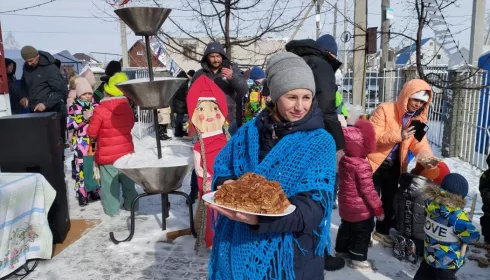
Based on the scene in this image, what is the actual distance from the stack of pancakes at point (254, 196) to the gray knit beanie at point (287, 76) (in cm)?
44

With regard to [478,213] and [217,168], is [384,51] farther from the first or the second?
[217,168]

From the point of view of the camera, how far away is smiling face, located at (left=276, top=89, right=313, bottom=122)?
182 cm

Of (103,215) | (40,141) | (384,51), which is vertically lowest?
(103,215)

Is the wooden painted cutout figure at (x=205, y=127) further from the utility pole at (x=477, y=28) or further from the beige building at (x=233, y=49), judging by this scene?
the utility pole at (x=477, y=28)

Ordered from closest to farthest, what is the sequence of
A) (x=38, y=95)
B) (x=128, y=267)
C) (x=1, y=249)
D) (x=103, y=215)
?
1. (x=1, y=249)
2. (x=128, y=267)
3. (x=103, y=215)
4. (x=38, y=95)

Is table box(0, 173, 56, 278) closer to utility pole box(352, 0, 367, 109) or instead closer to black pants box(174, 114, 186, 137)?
utility pole box(352, 0, 367, 109)

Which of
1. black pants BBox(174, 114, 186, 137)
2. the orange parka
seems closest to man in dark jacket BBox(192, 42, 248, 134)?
the orange parka

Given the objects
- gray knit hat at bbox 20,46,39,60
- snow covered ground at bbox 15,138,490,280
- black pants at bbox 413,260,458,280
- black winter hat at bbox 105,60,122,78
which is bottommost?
snow covered ground at bbox 15,138,490,280

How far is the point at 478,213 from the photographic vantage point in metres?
5.12

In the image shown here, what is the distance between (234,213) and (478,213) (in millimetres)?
4712

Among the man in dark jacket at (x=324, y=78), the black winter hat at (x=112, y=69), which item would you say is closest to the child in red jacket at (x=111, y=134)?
the black winter hat at (x=112, y=69)

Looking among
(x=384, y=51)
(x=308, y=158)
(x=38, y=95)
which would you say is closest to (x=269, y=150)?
(x=308, y=158)

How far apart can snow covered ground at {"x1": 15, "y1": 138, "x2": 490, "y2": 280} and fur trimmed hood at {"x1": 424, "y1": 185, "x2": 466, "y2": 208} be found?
3.08 feet

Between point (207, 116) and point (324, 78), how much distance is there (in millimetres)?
1439
